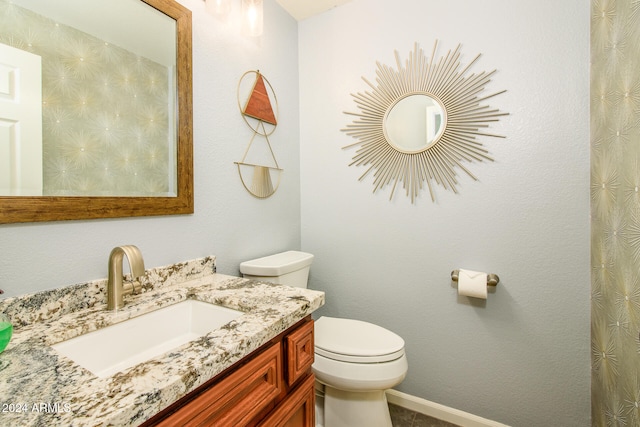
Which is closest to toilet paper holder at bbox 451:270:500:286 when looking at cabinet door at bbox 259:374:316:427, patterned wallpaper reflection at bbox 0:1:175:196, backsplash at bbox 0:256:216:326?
cabinet door at bbox 259:374:316:427

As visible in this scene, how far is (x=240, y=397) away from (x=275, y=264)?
2.39 feet

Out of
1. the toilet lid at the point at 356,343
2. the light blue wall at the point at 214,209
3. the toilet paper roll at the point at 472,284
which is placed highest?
the light blue wall at the point at 214,209

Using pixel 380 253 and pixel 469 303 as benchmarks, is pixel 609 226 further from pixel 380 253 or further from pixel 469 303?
pixel 380 253

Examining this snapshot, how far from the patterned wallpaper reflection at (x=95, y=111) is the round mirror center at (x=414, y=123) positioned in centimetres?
111

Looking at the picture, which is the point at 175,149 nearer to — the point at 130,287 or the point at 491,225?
the point at 130,287

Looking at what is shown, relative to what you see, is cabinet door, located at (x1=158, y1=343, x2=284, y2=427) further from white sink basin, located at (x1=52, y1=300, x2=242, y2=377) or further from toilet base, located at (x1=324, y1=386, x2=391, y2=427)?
toilet base, located at (x1=324, y1=386, x2=391, y2=427)

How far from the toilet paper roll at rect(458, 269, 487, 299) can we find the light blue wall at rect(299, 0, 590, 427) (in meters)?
0.07

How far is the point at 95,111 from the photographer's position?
34.8 inches

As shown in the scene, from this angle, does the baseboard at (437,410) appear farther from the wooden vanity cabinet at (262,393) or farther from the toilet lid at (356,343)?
the wooden vanity cabinet at (262,393)

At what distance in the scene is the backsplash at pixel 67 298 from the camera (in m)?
0.71

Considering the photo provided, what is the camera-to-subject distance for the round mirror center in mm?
1446

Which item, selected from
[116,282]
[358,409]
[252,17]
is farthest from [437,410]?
[252,17]

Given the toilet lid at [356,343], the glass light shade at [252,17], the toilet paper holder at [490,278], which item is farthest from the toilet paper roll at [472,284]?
the glass light shade at [252,17]

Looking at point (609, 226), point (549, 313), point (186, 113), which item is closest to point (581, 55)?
point (609, 226)
